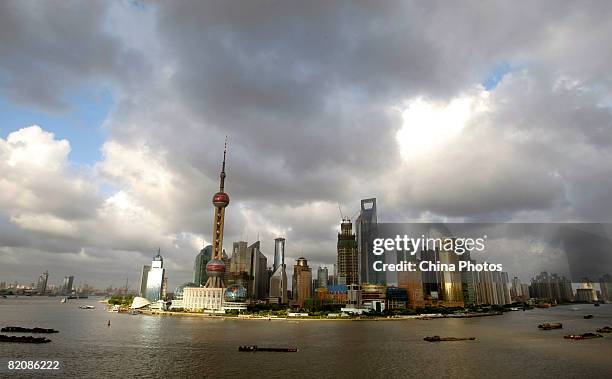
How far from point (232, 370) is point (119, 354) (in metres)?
32.9

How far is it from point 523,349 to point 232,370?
83507 mm

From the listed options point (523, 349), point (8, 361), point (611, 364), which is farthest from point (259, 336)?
point (611, 364)

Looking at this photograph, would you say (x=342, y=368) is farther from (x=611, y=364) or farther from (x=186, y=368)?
(x=611, y=364)

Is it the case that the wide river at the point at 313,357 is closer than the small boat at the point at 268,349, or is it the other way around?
the wide river at the point at 313,357

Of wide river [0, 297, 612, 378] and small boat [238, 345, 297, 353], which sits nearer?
wide river [0, 297, 612, 378]

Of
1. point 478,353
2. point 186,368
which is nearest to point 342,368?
point 186,368

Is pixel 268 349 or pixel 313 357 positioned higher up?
pixel 268 349

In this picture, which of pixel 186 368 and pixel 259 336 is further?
pixel 259 336

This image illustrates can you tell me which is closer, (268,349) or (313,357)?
(313,357)

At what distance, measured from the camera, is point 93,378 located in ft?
221

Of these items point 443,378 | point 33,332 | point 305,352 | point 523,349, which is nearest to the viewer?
point 443,378

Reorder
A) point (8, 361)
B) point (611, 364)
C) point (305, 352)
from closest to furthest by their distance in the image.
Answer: point (8, 361) → point (611, 364) → point (305, 352)

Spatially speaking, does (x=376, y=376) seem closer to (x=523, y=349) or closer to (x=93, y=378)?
(x=93, y=378)

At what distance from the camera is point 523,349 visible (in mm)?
107625
